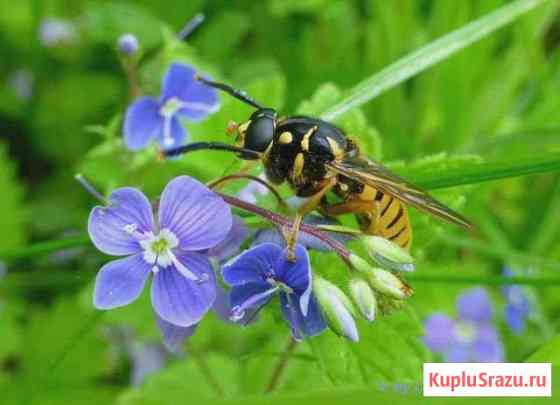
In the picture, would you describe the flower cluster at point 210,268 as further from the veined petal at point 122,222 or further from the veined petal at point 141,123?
the veined petal at point 141,123

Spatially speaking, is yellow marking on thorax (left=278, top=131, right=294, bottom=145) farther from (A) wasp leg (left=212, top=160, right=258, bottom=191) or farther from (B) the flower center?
(B) the flower center

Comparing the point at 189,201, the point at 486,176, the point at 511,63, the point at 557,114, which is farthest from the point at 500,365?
the point at 511,63

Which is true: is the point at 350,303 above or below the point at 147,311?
below

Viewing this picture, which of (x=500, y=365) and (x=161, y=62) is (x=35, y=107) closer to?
(x=161, y=62)

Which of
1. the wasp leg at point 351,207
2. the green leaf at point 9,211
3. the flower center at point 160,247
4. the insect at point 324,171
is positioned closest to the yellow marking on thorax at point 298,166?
the insect at point 324,171

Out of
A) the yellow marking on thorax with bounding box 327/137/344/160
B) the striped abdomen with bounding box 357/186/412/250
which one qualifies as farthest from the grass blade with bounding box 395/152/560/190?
the yellow marking on thorax with bounding box 327/137/344/160
